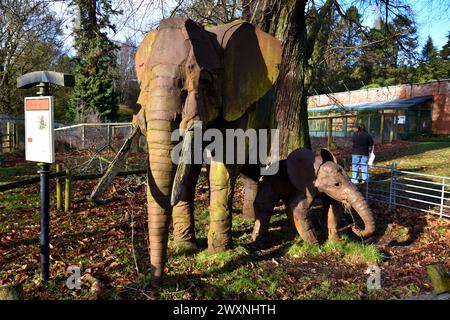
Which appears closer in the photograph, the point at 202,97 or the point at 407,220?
the point at 202,97

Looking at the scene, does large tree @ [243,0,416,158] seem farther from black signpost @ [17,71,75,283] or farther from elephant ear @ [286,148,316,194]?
black signpost @ [17,71,75,283]

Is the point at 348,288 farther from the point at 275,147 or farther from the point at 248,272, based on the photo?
the point at 275,147

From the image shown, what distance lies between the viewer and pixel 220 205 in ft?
19.9

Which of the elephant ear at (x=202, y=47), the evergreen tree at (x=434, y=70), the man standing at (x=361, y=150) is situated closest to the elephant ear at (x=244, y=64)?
the elephant ear at (x=202, y=47)

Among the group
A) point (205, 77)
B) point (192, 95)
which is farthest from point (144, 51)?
point (192, 95)

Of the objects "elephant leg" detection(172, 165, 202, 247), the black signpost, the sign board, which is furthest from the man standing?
the sign board

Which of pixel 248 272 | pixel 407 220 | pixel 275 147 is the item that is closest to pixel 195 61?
pixel 248 272

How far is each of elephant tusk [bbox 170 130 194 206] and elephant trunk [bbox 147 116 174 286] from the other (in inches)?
6.9

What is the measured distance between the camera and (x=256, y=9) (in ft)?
34.9

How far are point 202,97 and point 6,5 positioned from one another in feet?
63.8

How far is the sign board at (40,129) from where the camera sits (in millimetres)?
4879

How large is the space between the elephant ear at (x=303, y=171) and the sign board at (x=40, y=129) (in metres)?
3.83

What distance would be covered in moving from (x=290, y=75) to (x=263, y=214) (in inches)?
226

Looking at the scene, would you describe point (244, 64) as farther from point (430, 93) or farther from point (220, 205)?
point (430, 93)
